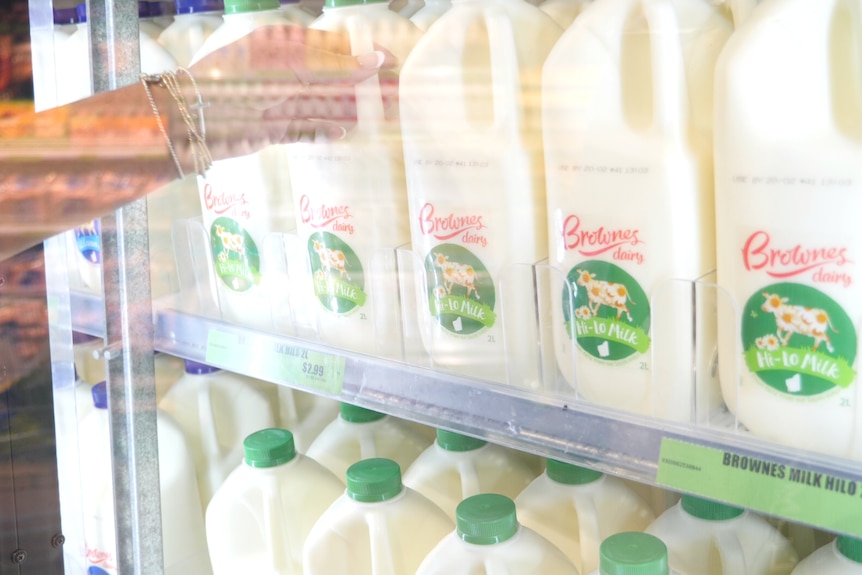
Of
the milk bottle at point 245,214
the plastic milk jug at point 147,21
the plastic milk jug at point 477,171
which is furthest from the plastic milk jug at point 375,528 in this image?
the plastic milk jug at point 147,21

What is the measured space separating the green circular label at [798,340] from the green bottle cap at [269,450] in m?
0.76

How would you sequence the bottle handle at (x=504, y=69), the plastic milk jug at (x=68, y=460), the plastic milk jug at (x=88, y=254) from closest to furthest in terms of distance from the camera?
the bottle handle at (x=504, y=69) → the plastic milk jug at (x=68, y=460) → the plastic milk jug at (x=88, y=254)

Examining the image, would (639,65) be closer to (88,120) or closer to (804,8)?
(804,8)

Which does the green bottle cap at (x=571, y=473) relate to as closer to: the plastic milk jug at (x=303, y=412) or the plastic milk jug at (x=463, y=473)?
the plastic milk jug at (x=463, y=473)

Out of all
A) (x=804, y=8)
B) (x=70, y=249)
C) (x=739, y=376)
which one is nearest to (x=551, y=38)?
(x=804, y=8)

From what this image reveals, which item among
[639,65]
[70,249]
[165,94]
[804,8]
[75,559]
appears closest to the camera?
[804,8]

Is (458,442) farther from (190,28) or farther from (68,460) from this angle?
(190,28)

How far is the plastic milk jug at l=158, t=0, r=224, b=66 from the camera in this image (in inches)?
60.4

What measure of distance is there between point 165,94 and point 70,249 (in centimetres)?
63

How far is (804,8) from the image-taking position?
81cm

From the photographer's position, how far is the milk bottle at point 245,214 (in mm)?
1370

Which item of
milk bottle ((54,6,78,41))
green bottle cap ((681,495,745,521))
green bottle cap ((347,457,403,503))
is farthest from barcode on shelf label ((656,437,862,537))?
milk bottle ((54,6,78,41))

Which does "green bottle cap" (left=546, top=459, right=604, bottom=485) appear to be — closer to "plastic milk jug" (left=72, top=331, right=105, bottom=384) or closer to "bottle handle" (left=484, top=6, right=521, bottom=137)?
"bottle handle" (left=484, top=6, right=521, bottom=137)

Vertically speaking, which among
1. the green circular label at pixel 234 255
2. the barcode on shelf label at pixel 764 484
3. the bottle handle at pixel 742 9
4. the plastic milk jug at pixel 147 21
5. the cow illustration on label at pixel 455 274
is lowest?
the barcode on shelf label at pixel 764 484
